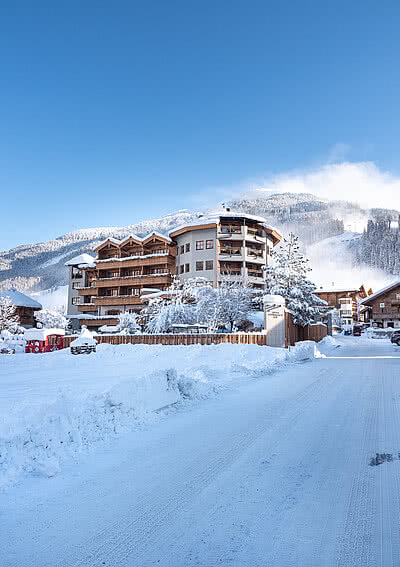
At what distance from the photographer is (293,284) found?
35656 mm

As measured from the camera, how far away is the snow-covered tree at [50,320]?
216ft

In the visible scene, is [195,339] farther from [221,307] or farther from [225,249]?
[225,249]

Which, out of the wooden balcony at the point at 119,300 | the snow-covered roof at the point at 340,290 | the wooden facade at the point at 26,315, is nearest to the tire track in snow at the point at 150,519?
the wooden balcony at the point at 119,300

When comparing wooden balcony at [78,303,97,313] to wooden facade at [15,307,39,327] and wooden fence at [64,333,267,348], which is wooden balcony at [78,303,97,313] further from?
wooden fence at [64,333,267,348]

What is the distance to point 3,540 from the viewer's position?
316 centimetres

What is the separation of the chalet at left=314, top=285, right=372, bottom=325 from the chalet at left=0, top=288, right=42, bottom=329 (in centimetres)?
6038

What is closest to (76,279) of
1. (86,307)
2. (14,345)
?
(86,307)

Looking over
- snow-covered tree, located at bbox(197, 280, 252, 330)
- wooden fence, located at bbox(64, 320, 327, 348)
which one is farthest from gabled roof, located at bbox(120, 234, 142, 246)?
wooden fence, located at bbox(64, 320, 327, 348)

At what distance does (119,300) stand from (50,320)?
14526mm

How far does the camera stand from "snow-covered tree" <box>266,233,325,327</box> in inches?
1359

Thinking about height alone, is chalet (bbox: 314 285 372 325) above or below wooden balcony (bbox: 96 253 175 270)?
below

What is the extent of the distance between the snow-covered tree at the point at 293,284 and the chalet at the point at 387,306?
40.1m

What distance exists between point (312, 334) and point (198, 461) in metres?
36.6

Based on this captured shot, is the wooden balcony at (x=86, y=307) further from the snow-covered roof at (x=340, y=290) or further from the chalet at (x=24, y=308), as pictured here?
the snow-covered roof at (x=340, y=290)
